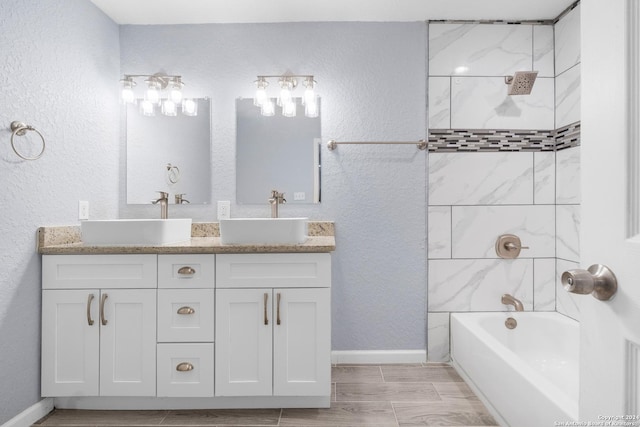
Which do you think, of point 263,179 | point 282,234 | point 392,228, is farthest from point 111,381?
point 392,228

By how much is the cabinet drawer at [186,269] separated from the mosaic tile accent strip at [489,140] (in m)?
1.58

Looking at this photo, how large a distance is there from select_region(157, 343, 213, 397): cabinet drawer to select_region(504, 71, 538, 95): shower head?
7.62 feet

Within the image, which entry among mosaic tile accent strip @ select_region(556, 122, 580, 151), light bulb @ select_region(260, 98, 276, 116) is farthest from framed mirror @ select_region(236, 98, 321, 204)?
mosaic tile accent strip @ select_region(556, 122, 580, 151)

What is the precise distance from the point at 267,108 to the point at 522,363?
198cm

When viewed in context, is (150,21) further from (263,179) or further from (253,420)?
(253,420)

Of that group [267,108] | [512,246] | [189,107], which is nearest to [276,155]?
[267,108]

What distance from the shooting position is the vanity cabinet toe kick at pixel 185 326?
188cm

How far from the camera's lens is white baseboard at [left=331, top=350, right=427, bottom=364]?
252 cm

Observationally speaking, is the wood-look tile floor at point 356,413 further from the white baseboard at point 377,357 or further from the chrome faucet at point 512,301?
the chrome faucet at point 512,301

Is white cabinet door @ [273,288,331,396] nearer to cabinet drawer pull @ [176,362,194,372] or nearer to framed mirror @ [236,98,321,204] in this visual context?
cabinet drawer pull @ [176,362,194,372]

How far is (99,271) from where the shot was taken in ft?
6.21

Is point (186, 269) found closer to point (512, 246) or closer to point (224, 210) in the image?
point (224, 210)

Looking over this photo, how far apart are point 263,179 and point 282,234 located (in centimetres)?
68

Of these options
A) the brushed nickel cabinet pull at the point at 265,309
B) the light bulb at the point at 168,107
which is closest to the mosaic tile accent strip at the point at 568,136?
the brushed nickel cabinet pull at the point at 265,309
